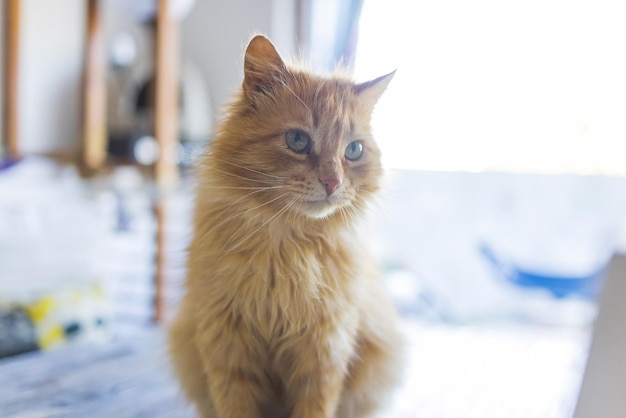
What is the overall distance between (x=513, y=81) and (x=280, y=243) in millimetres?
1619

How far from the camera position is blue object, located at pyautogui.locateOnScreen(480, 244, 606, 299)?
218 centimetres

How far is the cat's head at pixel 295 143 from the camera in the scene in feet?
2.94

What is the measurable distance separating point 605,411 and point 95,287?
1.53 m

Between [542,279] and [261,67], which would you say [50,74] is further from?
[542,279]

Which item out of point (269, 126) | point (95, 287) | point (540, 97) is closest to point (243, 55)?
point (269, 126)

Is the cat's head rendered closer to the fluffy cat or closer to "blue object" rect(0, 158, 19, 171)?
the fluffy cat

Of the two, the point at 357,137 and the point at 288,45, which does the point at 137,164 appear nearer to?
the point at 288,45

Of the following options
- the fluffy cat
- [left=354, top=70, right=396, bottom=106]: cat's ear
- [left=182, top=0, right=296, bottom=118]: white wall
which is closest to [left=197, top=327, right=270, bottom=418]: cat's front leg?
the fluffy cat

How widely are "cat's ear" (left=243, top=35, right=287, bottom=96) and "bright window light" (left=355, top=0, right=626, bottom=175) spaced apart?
95cm

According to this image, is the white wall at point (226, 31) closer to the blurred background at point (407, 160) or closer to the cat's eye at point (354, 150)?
the blurred background at point (407, 160)

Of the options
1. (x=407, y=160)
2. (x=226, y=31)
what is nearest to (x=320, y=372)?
(x=407, y=160)

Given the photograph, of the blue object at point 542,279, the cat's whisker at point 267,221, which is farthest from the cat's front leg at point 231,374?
the blue object at point 542,279

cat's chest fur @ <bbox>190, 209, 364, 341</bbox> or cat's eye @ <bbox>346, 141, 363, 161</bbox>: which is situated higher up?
cat's eye @ <bbox>346, 141, 363, 161</bbox>

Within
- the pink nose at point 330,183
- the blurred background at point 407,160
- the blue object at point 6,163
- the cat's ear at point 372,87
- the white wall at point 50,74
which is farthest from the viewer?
the white wall at point 50,74
